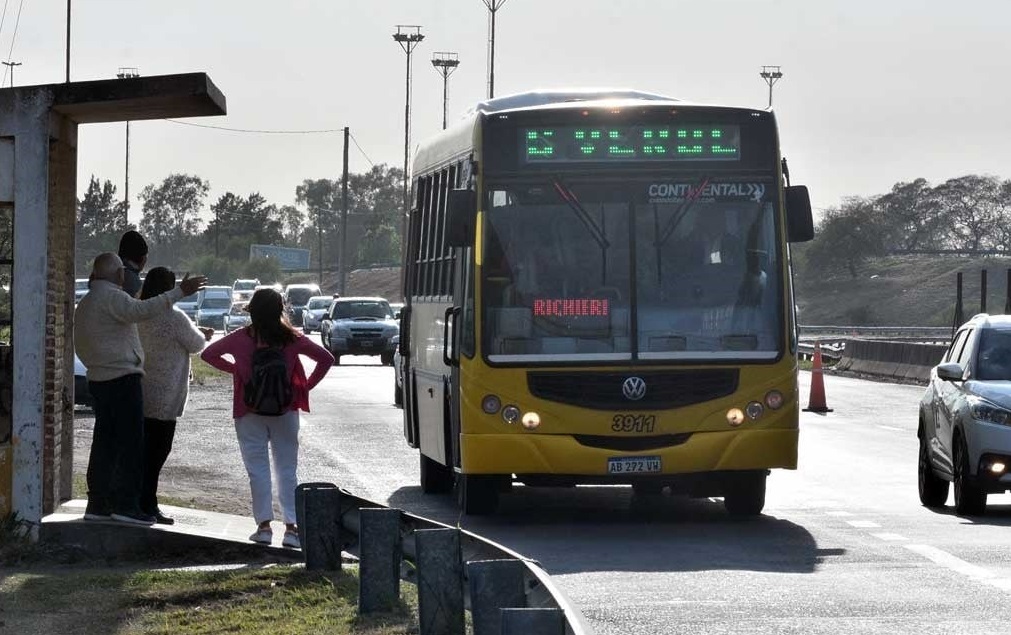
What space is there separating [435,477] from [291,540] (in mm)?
5369

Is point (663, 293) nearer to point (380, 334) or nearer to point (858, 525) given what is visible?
point (858, 525)

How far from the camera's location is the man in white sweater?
12789 millimetres

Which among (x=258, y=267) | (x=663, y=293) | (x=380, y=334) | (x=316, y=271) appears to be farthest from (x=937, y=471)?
(x=316, y=271)

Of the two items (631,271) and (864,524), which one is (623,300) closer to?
(631,271)

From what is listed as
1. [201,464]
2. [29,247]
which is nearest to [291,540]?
[29,247]

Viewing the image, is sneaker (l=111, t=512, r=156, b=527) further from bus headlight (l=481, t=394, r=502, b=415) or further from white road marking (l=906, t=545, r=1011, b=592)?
white road marking (l=906, t=545, r=1011, b=592)

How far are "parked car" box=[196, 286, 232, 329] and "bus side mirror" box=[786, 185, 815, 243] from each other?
64176 mm

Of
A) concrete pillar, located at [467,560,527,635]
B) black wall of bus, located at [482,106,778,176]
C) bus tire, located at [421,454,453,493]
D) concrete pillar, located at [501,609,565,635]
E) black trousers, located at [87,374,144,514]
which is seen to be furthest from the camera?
bus tire, located at [421,454,453,493]

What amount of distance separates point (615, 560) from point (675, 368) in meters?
2.51

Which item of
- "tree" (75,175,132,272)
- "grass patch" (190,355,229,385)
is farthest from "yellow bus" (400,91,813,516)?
"tree" (75,175,132,272)

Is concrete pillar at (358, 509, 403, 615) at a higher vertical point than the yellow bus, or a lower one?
lower

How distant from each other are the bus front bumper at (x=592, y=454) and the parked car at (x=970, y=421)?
1661 mm

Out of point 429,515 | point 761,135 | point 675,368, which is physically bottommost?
point 429,515

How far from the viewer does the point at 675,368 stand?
1487 cm
